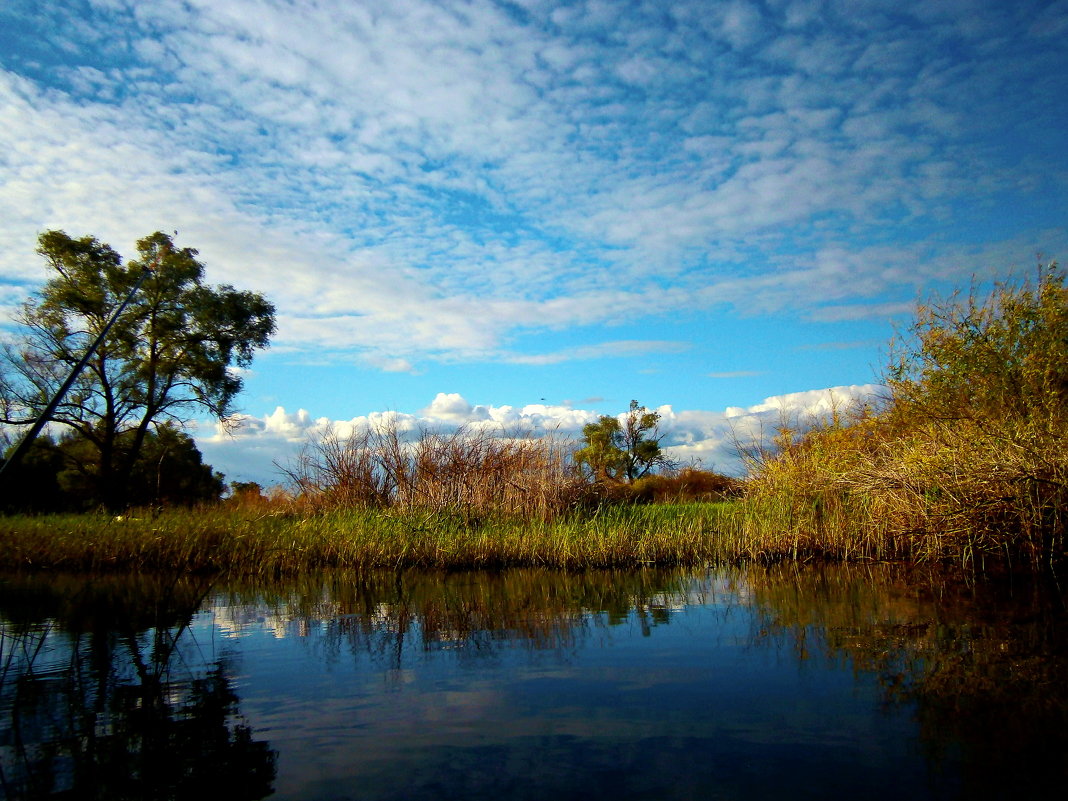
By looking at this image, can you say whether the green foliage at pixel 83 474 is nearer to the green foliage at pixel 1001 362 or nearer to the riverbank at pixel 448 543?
the riverbank at pixel 448 543

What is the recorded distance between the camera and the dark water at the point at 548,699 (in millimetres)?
3227

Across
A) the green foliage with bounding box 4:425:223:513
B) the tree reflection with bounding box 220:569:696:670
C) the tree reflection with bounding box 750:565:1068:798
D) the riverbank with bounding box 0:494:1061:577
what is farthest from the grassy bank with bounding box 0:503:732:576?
the green foliage with bounding box 4:425:223:513

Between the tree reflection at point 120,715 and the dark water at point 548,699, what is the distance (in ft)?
0.06

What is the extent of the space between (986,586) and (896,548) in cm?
246

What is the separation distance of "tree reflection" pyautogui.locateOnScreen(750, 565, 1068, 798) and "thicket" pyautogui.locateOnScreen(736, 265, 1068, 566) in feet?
2.88

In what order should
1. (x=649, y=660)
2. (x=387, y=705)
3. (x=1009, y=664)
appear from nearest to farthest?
(x=387, y=705) < (x=1009, y=664) < (x=649, y=660)

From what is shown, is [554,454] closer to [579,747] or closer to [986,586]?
[986,586]

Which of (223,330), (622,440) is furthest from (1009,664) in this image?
(622,440)

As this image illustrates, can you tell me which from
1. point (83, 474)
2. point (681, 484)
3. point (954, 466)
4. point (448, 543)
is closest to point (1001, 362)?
point (954, 466)

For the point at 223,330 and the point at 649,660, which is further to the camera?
the point at 223,330

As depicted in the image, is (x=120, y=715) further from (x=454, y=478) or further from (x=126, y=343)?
(x=126, y=343)

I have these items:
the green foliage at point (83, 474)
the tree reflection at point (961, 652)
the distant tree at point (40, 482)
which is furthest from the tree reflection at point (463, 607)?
the distant tree at point (40, 482)

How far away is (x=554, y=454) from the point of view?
Result: 1497cm

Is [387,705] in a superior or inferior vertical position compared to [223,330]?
inferior
